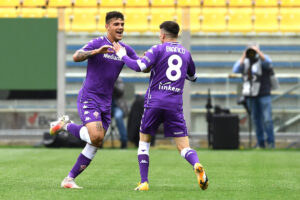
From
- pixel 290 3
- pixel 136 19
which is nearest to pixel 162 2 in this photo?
pixel 136 19

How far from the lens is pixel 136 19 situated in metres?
17.0

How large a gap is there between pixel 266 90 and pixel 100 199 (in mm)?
9877

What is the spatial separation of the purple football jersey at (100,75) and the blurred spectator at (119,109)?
25.9 ft

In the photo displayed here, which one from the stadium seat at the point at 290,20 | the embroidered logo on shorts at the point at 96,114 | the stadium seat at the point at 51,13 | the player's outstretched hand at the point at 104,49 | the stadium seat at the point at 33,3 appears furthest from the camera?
the stadium seat at the point at 33,3

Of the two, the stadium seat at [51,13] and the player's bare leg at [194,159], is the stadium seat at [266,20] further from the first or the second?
the player's bare leg at [194,159]

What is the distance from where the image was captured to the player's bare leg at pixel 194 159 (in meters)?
6.67

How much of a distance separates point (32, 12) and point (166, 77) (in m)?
10.7

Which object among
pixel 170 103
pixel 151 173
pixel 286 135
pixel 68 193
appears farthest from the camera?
pixel 286 135

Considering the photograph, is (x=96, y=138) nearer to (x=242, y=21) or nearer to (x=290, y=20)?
(x=242, y=21)

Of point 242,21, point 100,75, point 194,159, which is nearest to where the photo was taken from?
point 194,159

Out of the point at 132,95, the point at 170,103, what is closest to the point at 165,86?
the point at 170,103

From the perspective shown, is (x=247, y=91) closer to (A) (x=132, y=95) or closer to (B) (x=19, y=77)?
(A) (x=132, y=95)

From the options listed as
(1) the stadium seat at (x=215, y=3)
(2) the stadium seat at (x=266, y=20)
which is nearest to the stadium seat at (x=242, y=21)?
(2) the stadium seat at (x=266, y=20)

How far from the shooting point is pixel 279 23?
16.8 m
